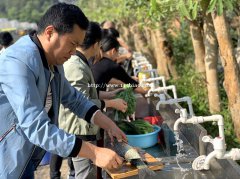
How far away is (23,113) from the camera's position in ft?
5.22

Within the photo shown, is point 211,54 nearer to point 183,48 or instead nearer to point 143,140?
point 143,140

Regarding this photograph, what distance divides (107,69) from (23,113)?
2.22 meters

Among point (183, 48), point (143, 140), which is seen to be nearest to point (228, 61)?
point (143, 140)

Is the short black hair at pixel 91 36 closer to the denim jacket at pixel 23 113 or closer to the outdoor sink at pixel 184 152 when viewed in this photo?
the outdoor sink at pixel 184 152

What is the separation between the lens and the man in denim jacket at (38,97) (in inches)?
62.9

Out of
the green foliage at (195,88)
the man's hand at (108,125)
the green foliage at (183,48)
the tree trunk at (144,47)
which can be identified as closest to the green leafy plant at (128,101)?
the man's hand at (108,125)

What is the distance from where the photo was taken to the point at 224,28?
387 cm

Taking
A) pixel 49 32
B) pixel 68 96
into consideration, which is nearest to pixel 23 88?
pixel 49 32

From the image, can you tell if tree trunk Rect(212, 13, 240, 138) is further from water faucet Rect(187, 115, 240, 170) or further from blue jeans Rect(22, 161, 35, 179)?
blue jeans Rect(22, 161, 35, 179)

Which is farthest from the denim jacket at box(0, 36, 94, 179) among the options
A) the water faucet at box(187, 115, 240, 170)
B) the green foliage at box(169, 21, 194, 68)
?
the green foliage at box(169, 21, 194, 68)

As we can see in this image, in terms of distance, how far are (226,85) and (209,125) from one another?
128cm

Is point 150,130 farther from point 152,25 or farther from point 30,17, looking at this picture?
point 30,17

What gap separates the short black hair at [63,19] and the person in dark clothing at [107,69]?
1855mm

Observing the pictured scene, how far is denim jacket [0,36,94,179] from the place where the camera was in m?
1.59
